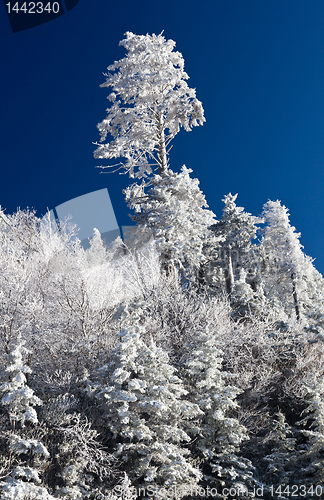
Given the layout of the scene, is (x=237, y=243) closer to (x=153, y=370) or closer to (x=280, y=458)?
(x=280, y=458)

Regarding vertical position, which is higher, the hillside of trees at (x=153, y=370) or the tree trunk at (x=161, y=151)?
the tree trunk at (x=161, y=151)

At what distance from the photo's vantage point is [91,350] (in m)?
9.34

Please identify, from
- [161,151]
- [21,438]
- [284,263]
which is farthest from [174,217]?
[284,263]

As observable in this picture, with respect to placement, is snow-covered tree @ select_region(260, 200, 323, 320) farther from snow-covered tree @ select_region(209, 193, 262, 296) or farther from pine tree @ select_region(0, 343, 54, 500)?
pine tree @ select_region(0, 343, 54, 500)

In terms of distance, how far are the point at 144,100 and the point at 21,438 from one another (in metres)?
15.4

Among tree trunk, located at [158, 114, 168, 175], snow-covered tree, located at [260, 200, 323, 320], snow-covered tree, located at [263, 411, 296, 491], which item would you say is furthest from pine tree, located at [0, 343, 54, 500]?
snow-covered tree, located at [260, 200, 323, 320]

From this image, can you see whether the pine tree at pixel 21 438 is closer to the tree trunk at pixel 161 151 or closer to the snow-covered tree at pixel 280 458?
the snow-covered tree at pixel 280 458

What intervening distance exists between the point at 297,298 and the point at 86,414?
22466 mm

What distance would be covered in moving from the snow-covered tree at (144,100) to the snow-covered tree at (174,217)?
4.74 ft

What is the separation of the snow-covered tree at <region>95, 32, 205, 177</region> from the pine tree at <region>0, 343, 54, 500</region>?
1219cm

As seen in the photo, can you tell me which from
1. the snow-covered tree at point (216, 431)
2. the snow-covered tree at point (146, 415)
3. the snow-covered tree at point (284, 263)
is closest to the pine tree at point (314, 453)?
the snow-covered tree at point (216, 431)

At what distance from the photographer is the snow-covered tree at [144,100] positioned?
1659 centimetres

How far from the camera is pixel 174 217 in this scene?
51.0 feet

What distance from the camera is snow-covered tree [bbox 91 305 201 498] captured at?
752cm
